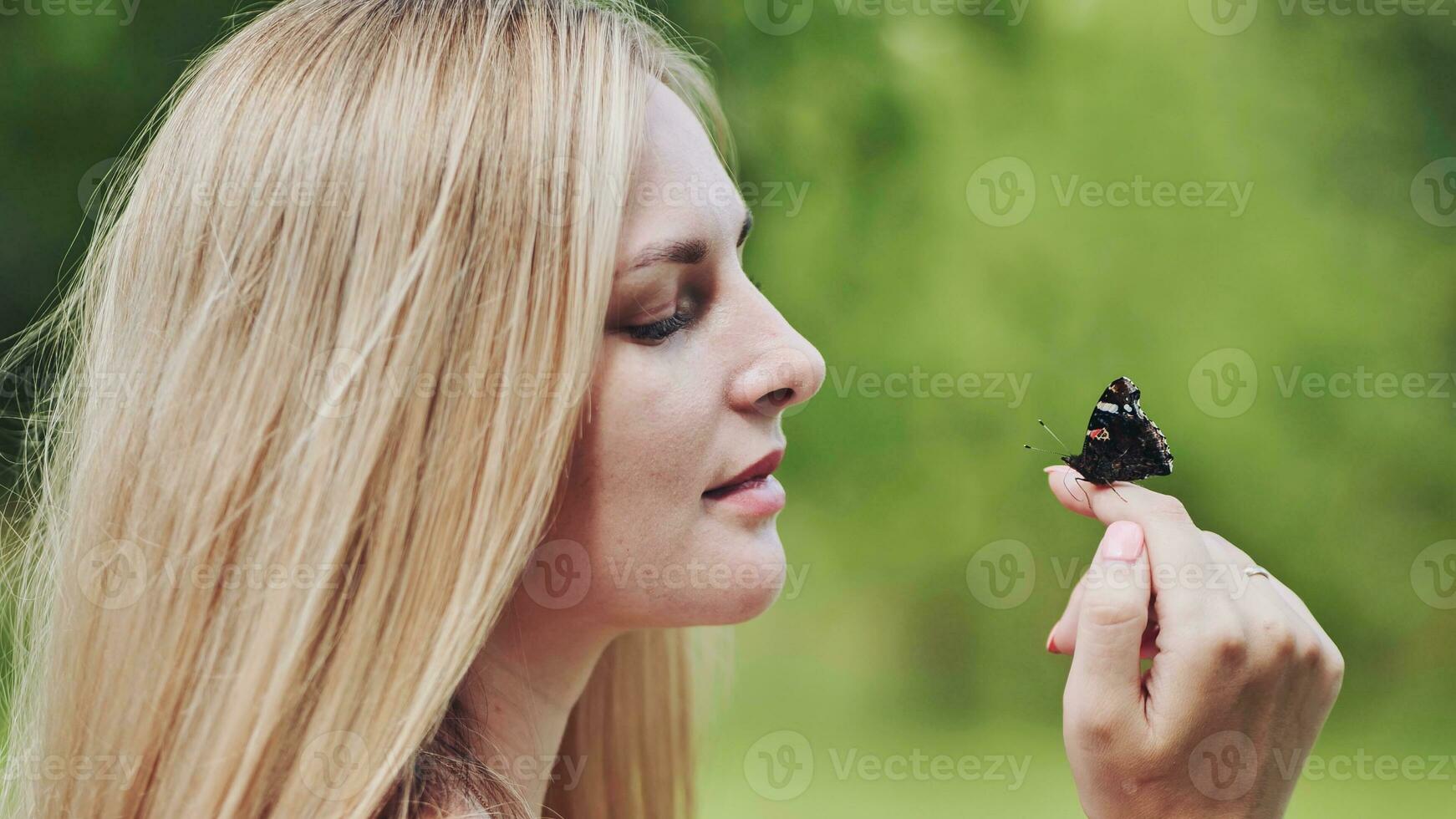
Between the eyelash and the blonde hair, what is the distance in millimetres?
68

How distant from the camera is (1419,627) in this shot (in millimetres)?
3215

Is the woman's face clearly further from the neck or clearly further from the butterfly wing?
the butterfly wing

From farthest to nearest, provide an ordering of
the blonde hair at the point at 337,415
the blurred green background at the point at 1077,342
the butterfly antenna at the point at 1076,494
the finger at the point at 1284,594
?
the blurred green background at the point at 1077,342, the butterfly antenna at the point at 1076,494, the finger at the point at 1284,594, the blonde hair at the point at 337,415

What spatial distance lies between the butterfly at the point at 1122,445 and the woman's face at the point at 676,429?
31cm

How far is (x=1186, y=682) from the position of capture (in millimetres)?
1062

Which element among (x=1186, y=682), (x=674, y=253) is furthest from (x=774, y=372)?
(x=1186, y=682)

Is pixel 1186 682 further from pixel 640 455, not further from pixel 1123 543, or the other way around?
pixel 640 455

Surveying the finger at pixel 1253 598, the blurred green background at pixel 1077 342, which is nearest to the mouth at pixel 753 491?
the finger at pixel 1253 598

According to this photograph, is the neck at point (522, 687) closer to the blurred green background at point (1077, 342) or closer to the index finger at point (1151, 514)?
the index finger at point (1151, 514)

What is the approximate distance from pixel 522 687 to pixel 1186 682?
68 cm

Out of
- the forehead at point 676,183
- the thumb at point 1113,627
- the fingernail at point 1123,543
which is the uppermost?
the forehead at point 676,183

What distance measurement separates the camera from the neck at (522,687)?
119 centimetres

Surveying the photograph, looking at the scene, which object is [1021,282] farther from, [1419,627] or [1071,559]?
[1419,627]

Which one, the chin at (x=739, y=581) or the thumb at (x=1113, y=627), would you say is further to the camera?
the chin at (x=739, y=581)
